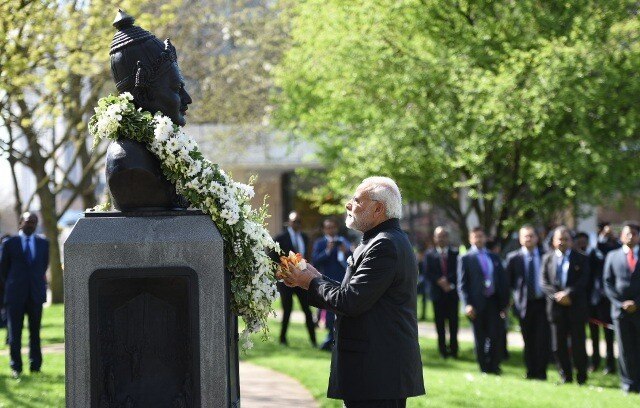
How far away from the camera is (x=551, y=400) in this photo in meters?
11.0

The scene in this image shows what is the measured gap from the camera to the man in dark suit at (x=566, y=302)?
1398 centimetres

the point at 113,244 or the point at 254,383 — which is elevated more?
the point at 113,244

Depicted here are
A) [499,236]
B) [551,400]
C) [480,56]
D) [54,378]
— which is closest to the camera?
[551,400]

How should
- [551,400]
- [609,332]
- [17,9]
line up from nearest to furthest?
[551,400], [17,9], [609,332]

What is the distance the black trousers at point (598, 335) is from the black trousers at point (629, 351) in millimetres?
3065

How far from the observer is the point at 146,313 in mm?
6211

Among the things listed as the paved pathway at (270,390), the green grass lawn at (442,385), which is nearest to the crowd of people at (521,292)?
the green grass lawn at (442,385)

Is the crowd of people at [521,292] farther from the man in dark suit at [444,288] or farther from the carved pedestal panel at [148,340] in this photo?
the carved pedestal panel at [148,340]

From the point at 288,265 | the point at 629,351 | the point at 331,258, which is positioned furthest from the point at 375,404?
the point at 331,258

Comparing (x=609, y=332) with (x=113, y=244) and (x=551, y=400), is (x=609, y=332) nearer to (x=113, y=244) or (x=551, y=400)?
(x=551, y=400)

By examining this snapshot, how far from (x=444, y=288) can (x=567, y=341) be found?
148 inches

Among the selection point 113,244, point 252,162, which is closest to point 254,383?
point 113,244

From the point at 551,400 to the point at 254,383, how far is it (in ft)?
A: 12.2

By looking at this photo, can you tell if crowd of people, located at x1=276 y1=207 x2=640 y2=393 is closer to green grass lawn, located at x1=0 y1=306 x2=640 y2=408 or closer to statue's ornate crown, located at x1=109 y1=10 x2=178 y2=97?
green grass lawn, located at x1=0 y1=306 x2=640 y2=408
